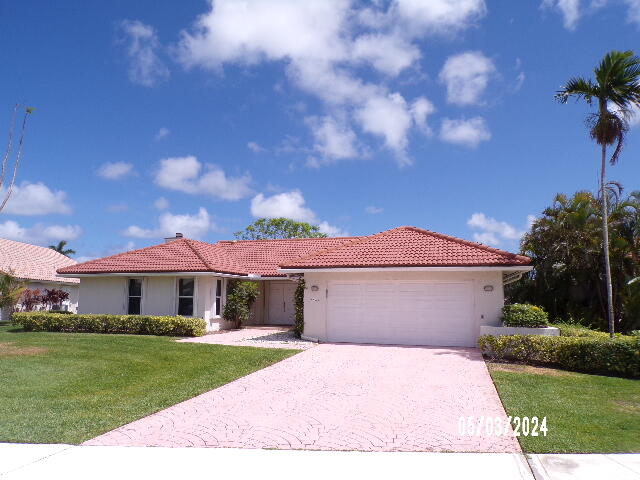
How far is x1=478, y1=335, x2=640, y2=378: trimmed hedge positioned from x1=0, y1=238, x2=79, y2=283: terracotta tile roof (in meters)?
25.0

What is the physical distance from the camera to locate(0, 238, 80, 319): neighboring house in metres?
28.9

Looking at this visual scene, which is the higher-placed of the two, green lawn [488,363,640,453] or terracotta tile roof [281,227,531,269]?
terracotta tile roof [281,227,531,269]

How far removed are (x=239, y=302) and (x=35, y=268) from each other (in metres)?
17.4

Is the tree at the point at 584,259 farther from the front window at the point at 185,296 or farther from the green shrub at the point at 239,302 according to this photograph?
the front window at the point at 185,296

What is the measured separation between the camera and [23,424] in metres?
7.02

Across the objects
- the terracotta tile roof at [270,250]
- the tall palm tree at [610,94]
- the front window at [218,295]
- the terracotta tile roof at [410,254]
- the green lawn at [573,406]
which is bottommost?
the green lawn at [573,406]

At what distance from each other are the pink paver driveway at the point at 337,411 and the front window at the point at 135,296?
11.9 m

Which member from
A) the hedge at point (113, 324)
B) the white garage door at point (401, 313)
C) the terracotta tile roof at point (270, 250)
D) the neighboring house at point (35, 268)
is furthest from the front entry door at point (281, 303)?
the neighboring house at point (35, 268)

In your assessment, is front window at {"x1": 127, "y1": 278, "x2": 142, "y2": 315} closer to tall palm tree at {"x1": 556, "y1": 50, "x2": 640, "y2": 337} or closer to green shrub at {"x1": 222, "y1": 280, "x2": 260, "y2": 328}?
green shrub at {"x1": 222, "y1": 280, "x2": 260, "y2": 328}

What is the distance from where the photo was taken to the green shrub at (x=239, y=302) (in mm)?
22172

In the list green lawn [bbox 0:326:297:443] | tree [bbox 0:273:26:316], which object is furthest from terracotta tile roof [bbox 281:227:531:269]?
tree [bbox 0:273:26:316]

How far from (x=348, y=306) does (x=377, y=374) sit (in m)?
6.07

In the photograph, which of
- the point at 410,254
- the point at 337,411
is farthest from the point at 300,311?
the point at 337,411

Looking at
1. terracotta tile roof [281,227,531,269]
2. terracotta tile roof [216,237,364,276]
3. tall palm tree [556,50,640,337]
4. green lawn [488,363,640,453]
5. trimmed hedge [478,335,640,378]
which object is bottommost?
green lawn [488,363,640,453]
